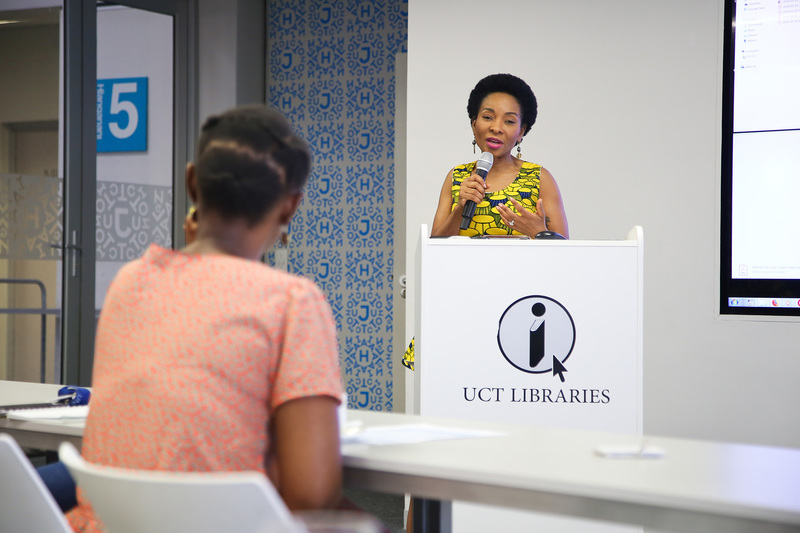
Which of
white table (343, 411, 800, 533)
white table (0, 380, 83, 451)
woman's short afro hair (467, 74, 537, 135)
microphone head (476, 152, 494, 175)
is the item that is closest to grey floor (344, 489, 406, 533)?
microphone head (476, 152, 494, 175)

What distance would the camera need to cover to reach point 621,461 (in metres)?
1.09

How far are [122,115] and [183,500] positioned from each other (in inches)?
175

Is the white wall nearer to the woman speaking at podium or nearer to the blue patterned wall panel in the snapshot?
the woman speaking at podium

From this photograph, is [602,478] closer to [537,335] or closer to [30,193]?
[537,335]

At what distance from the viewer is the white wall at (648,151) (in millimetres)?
3438

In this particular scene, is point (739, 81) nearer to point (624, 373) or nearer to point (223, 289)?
point (624, 373)

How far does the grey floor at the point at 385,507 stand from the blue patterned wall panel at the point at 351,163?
1.11 metres

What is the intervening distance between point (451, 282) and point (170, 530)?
141 centimetres

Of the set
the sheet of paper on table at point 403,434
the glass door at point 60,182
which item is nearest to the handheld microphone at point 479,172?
the sheet of paper on table at point 403,434

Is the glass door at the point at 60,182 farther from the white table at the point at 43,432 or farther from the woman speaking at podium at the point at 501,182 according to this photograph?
the white table at the point at 43,432

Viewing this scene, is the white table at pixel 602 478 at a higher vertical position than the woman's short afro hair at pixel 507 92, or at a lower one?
lower

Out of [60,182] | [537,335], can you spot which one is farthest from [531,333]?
[60,182]

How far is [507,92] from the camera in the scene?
142 inches

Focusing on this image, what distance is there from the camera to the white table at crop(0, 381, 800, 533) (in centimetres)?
89
